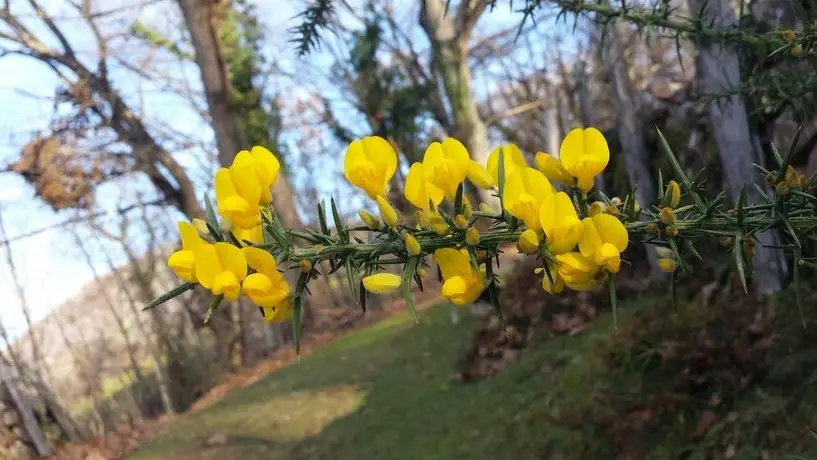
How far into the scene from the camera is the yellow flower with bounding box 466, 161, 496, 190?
24.4 inches

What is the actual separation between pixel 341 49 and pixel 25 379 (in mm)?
7805

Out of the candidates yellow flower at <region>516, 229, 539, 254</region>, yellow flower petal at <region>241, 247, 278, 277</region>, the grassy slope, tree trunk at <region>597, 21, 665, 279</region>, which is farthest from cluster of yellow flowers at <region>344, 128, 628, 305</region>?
tree trunk at <region>597, 21, 665, 279</region>

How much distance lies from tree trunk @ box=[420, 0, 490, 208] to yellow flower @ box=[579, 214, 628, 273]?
569 centimetres

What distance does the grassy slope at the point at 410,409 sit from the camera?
3020 millimetres

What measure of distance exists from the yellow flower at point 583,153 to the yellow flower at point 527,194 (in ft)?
0.16

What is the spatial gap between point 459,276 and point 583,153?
16 centimetres

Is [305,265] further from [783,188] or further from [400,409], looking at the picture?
[400,409]

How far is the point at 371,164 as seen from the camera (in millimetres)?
596

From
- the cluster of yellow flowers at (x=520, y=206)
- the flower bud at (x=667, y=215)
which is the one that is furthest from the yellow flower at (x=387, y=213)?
the flower bud at (x=667, y=215)

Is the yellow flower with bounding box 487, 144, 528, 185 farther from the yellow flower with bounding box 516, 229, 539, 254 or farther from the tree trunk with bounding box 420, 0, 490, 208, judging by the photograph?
the tree trunk with bounding box 420, 0, 490, 208

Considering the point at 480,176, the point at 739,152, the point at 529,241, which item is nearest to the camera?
the point at 529,241

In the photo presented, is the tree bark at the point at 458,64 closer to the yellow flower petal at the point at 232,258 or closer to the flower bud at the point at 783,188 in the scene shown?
the flower bud at the point at 783,188

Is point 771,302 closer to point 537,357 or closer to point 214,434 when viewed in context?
point 537,357

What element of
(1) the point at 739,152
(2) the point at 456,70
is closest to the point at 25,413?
(2) the point at 456,70
